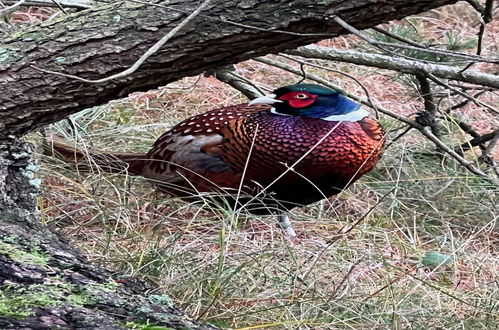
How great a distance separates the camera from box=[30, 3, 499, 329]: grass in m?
2.23

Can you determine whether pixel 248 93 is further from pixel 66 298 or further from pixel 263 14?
pixel 66 298

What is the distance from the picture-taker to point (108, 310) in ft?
5.07

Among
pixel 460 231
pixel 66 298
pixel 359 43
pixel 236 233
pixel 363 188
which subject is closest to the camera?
pixel 66 298

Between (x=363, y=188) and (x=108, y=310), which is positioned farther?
(x=363, y=188)

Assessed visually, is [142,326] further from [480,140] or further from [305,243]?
[480,140]

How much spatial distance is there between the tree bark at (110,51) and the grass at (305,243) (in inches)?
16.2

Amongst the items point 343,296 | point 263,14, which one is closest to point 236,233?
point 343,296

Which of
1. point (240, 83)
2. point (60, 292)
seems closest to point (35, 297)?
point (60, 292)

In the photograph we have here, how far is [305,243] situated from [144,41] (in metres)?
1.14

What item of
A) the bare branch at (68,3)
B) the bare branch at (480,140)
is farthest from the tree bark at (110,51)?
the bare branch at (480,140)

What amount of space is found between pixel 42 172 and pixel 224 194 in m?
0.65

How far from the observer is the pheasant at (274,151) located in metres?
2.95

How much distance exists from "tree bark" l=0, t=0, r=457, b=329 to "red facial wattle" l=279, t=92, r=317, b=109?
3.28 ft

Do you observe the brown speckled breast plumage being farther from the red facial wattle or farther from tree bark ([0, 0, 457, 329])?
tree bark ([0, 0, 457, 329])
